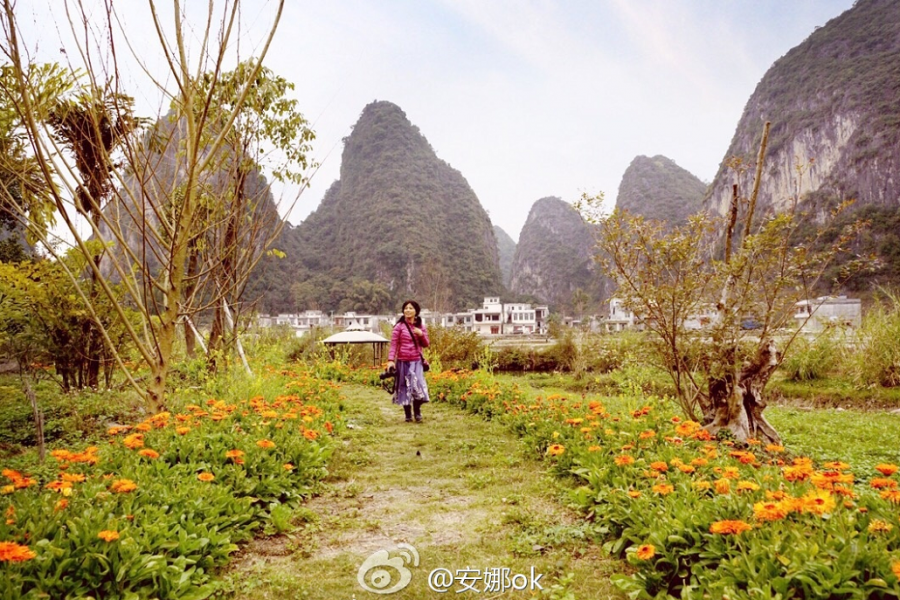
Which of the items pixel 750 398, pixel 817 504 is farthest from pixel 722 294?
pixel 817 504

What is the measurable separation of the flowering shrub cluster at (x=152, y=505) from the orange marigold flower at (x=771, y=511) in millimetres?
2103

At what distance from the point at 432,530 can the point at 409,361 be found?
3.75 metres

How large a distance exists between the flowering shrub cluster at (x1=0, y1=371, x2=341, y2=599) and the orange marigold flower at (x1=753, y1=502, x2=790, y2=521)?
2.10 meters

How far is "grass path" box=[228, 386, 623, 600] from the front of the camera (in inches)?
83.8

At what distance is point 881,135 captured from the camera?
2657 inches

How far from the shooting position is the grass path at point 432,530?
213 centimetres

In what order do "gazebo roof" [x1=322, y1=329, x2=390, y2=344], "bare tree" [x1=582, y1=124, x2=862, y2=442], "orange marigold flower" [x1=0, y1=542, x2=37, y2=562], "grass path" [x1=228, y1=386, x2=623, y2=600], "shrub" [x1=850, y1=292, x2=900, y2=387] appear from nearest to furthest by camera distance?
1. "orange marigold flower" [x1=0, y1=542, x2=37, y2=562]
2. "grass path" [x1=228, y1=386, x2=623, y2=600]
3. "bare tree" [x1=582, y1=124, x2=862, y2=442]
4. "shrub" [x1=850, y1=292, x2=900, y2=387]
5. "gazebo roof" [x1=322, y1=329, x2=390, y2=344]

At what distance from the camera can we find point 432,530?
2.73m

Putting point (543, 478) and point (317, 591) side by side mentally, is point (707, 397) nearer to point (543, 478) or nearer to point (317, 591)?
point (543, 478)

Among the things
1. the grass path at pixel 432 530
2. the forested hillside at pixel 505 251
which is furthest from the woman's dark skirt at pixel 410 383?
the forested hillside at pixel 505 251

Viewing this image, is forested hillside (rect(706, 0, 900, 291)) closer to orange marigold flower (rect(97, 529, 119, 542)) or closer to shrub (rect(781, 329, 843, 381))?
shrub (rect(781, 329, 843, 381))

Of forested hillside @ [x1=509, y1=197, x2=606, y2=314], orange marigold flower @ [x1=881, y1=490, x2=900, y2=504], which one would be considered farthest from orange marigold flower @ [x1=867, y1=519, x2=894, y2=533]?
forested hillside @ [x1=509, y1=197, x2=606, y2=314]

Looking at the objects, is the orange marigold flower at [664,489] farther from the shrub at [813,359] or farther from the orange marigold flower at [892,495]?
the shrub at [813,359]

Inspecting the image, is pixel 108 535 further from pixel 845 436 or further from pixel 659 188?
pixel 659 188
